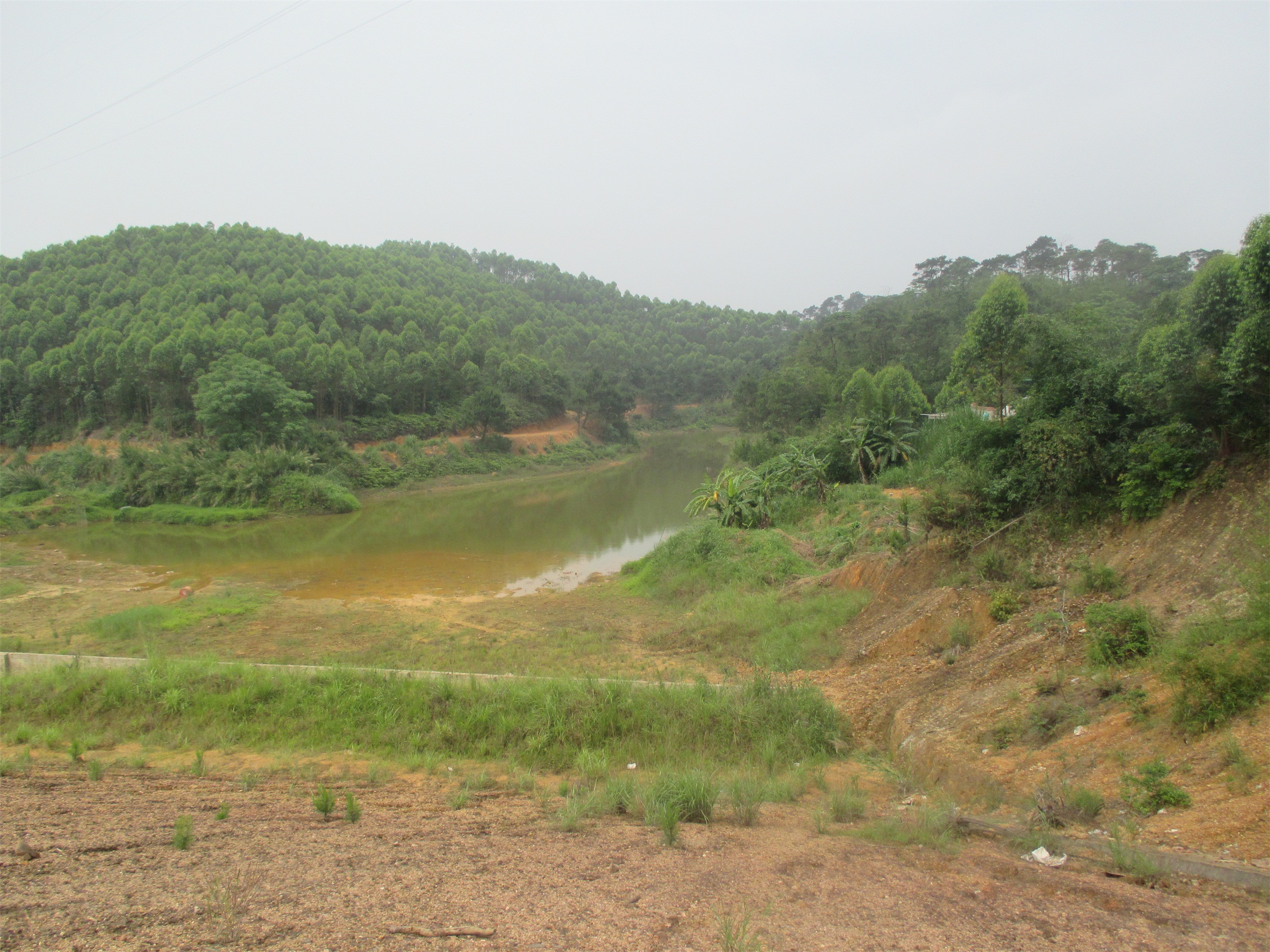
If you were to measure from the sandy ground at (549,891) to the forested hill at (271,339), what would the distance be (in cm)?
3818

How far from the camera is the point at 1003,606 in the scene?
8.32 m

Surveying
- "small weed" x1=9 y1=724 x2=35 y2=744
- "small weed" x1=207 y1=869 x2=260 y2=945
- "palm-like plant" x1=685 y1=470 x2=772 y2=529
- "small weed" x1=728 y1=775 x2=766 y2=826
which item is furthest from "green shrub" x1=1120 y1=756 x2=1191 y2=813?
"palm-like plant" x1=685 y1=470 x2=772 y2=529

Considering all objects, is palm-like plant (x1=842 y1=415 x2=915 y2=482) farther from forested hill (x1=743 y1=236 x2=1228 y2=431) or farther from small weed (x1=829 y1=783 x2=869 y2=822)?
small weed (x1=829 y1=783 x2=869 y2=822)

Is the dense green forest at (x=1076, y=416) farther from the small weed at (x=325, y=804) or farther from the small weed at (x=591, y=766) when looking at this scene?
the small weed at (x=325, y=804)

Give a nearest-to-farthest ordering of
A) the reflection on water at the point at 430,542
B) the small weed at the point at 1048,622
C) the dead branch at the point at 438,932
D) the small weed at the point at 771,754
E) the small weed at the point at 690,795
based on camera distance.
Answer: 1. the dead branch at the point at 438,932
2. the small weed at the point at 690,795
3. the small weed at the point at 771,754
4. the small weed at the point at 1048,622
5. the reflection on water at the point at 430,542

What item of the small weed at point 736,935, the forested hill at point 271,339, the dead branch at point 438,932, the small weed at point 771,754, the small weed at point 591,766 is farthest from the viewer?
the forested hill at point 271,339

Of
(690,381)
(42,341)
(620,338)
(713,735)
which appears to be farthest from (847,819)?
(620,338)

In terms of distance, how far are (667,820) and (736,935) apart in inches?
54.5

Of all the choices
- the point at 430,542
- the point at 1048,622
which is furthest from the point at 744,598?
the point at 430,542

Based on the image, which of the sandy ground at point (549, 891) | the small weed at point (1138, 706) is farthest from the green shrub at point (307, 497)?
the small weed at point (1138, 706)

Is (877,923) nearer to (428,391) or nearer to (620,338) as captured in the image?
(428,391)

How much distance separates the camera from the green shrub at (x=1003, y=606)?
8273mm

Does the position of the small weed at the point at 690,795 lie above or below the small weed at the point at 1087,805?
above

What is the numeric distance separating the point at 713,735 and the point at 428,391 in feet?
147
